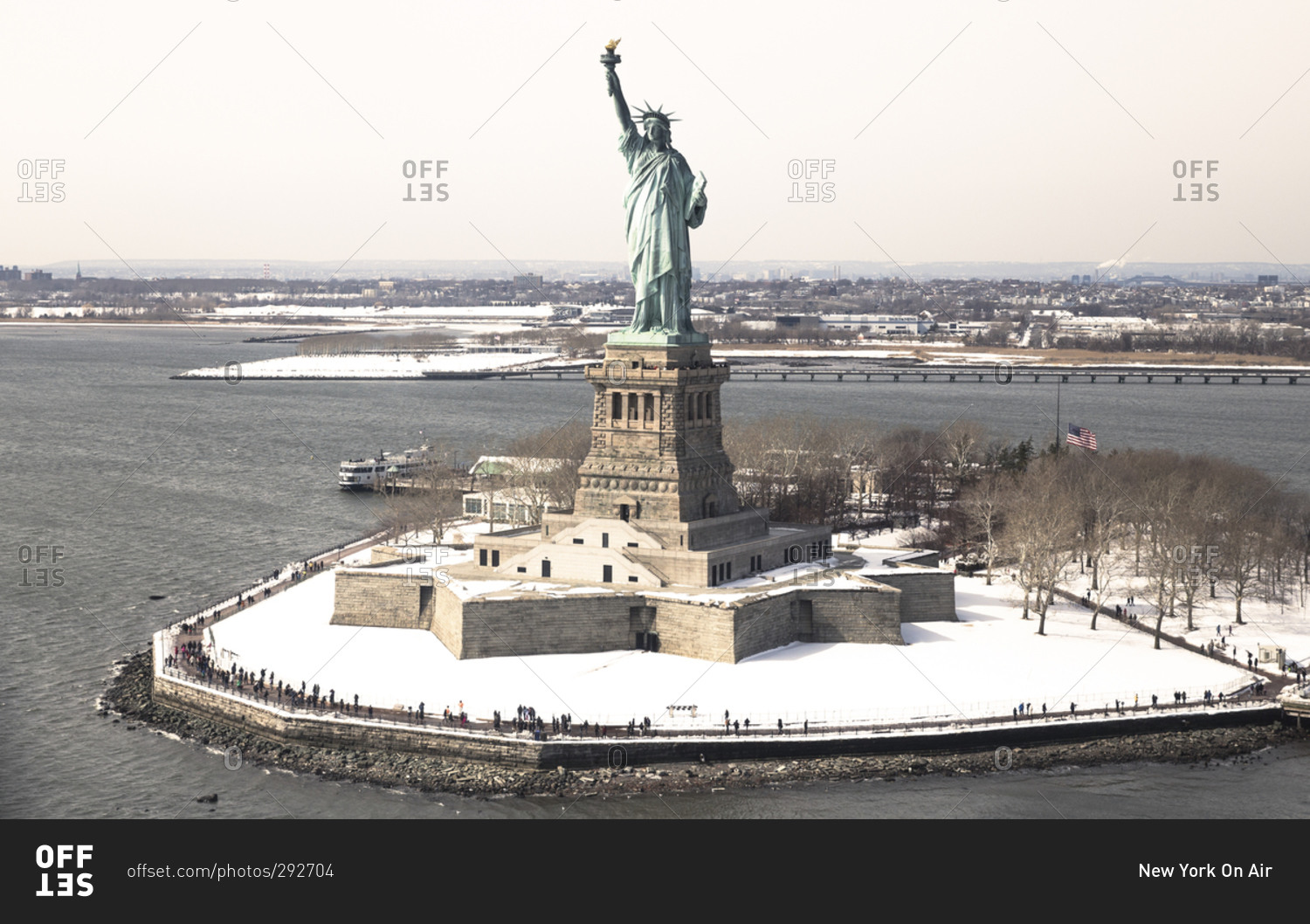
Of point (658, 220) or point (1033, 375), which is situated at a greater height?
point (658, 220)

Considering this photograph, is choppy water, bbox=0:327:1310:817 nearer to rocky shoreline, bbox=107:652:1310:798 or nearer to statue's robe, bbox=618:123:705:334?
rocky shoreline, bbox=107:652:1310:798

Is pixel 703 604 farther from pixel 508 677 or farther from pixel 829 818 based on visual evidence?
pixel 829 818

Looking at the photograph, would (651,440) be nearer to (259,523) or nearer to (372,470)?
(259,523)

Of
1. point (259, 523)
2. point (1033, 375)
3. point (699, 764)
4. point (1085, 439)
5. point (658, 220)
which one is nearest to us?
point (699, 764)

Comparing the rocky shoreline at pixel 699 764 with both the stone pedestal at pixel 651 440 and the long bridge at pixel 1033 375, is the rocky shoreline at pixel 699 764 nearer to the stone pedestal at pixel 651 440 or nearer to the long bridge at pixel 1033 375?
the stone pedestal at pixel 651 440

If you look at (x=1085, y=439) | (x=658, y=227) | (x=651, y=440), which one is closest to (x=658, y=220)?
(x=658, y=227)

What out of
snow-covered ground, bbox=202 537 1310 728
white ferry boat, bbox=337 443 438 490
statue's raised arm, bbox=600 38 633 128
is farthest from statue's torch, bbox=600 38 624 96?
white ferry boat, bbox=337 443 438 490

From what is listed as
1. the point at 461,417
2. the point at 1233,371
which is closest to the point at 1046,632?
the point at 461,417
